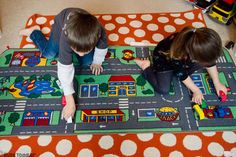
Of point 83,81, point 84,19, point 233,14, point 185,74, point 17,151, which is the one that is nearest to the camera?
point 84,19

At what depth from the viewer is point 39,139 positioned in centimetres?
110

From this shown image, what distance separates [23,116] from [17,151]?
16 centimetres

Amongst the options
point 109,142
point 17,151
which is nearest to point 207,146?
point 109,142

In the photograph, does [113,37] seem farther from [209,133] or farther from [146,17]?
[209,133]

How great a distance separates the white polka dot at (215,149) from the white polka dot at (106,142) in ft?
A: 1.35

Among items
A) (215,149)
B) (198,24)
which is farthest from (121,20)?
(215,149)

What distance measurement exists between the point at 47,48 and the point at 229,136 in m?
0.95

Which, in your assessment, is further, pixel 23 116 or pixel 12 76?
pixel 12 76

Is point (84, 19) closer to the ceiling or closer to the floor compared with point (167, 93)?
closer to the ceiling

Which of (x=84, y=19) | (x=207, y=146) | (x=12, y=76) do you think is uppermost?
(x=84, y=19)

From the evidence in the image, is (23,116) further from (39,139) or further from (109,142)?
(109,142)

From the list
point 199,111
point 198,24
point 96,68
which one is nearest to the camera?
point 199,111

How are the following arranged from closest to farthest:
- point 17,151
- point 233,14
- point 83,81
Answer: point 17,151, point 83,81, point 233,14

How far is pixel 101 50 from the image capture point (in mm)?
1182
